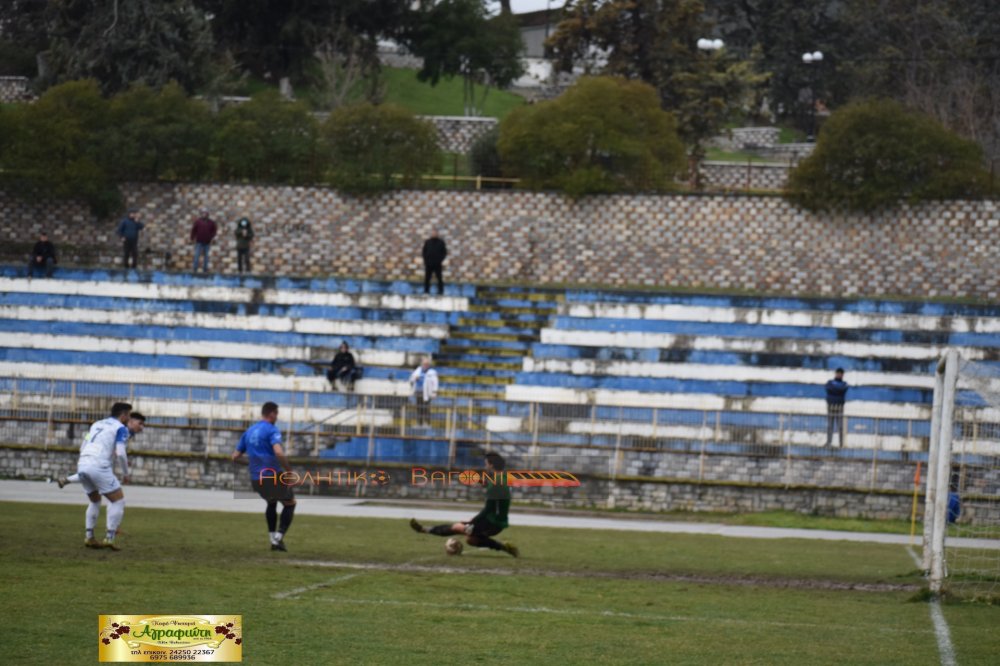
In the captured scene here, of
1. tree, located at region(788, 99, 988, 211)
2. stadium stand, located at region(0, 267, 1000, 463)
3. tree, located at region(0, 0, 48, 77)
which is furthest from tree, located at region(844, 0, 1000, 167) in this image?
tree, located at region(0, 0, 48, 77)

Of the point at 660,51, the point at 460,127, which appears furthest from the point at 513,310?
the point at 460,127

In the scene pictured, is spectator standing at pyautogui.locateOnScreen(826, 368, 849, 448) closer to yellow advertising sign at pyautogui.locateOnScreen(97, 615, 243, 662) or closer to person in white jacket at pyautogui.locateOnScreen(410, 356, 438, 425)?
person in white jacket at pyautogui.locateOnScreen(410, 356, 438, 425)

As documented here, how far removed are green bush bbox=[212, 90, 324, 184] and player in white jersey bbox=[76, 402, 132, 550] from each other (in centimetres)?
2925

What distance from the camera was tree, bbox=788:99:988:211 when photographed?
42.8 meters

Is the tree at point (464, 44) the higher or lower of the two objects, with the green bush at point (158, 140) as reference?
higher

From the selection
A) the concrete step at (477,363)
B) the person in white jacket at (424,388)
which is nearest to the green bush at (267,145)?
the concrete step at (477,363)

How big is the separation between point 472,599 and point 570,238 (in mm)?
30583

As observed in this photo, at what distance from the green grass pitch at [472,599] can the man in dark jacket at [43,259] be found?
19.9 meters

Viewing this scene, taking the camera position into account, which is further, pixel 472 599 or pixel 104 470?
pixel 104 470

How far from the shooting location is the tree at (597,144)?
4528 cm

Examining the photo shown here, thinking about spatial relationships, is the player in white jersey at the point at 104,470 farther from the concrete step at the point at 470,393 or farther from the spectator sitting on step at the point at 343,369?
the spectator sitting on step at the point at 343,369

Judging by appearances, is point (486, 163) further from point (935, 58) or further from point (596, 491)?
point (935, 58)

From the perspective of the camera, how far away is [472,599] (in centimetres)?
1447

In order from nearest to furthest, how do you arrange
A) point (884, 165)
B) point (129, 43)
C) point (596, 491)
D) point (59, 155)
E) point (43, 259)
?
point (596, 491) → point (43, 259) → point (884, 165) → point (59, 155) → point (129, 43)
